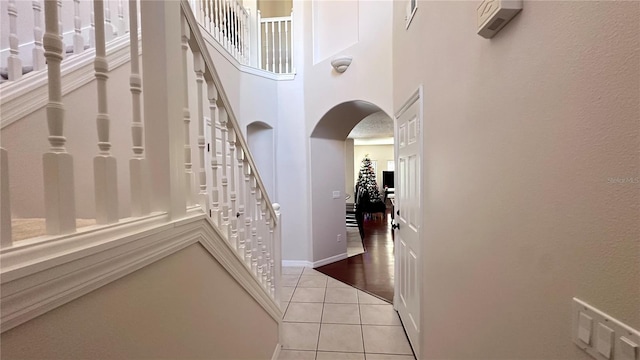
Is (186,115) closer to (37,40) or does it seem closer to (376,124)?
(37,40)

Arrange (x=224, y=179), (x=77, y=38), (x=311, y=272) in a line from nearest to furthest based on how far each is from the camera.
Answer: (x=224, y=179) < (x=77, y=38) < (x=311, y=272)

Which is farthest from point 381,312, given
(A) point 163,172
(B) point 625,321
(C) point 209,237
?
(A) point 163,172

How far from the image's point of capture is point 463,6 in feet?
3.99

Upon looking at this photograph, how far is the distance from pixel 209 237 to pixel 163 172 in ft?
1.29

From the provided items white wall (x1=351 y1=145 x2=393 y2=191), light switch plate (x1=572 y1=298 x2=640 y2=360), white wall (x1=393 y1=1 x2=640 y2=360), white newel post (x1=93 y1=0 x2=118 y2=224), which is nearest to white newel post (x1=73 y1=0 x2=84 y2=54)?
white newel post (x1=93 y1=0 x2=118 y2=224)

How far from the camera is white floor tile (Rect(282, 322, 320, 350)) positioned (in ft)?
7.28

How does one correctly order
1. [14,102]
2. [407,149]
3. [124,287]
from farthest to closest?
[407,149]
[14,102]
[124,287]

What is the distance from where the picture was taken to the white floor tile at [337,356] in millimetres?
2078

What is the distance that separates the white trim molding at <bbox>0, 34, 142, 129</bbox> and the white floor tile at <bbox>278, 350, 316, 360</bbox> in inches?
90.7

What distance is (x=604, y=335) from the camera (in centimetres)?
57

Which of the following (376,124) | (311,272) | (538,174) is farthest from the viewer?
(376,124)

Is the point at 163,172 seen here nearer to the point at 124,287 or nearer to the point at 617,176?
the point at 124,287

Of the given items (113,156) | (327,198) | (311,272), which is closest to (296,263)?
(311,272)

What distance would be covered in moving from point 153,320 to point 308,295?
8.56 feet
